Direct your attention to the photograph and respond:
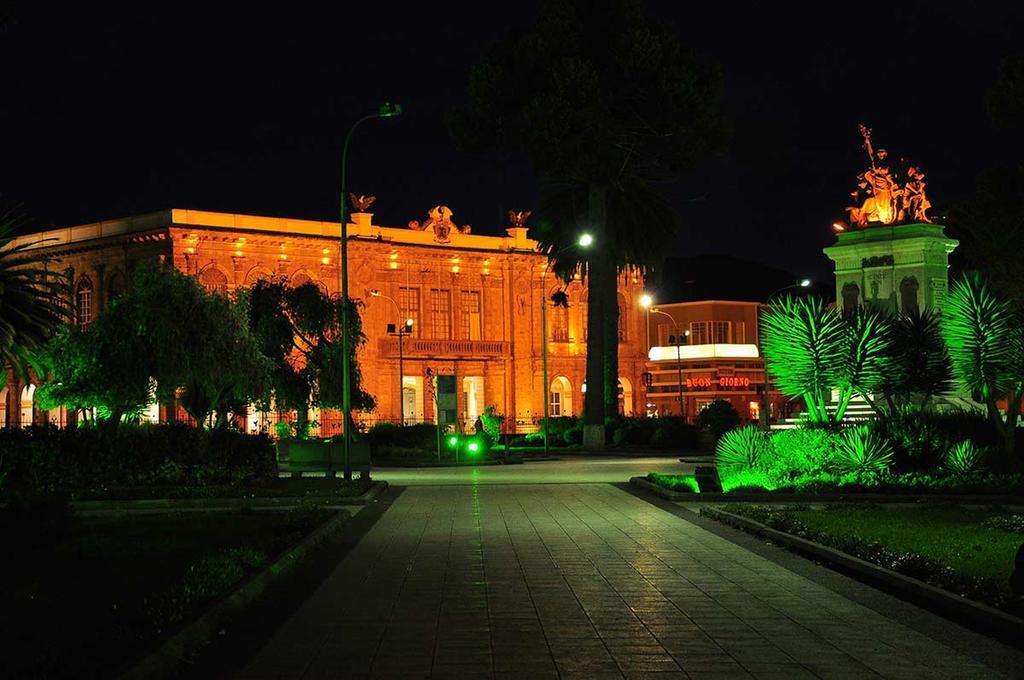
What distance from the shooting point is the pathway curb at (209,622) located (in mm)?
8602

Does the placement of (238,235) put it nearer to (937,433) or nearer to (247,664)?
(937,433)

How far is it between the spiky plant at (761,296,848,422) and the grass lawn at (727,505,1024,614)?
5.68 meters

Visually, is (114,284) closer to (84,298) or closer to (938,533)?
(84,298)

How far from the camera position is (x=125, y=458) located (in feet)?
91.1

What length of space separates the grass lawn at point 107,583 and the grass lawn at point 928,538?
6.48 m

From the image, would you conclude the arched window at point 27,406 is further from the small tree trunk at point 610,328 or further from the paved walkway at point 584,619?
the paved walkway at point 584,619

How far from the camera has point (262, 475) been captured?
29453 mm

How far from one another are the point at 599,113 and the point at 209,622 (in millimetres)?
40563

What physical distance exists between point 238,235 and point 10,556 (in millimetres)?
61201

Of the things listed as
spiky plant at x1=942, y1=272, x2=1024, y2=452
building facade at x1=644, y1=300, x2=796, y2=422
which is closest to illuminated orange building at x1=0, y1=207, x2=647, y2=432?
building facade at x1=644, y1=300, x2=796, y2=422

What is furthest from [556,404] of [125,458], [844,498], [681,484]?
[844,498]

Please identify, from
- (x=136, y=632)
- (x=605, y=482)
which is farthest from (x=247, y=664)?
(x=605, y=482)

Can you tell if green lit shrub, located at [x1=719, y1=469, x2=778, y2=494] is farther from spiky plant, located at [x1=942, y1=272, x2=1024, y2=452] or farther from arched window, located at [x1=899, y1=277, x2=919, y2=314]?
arched window, located at [x1=899, y1=277, x2=919, y2=314]

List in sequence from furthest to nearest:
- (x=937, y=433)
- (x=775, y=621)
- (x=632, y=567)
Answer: (x=937, y=433), (x=632, y=567), (x=775, y=621)
